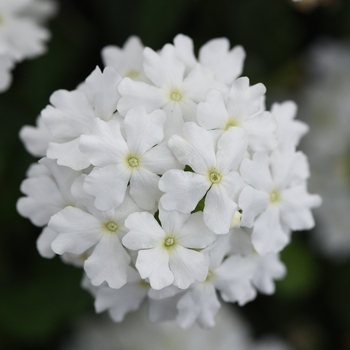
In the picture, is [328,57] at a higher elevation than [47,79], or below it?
higher

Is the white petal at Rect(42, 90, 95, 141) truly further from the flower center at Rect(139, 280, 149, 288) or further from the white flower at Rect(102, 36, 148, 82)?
the flower center at Rect(139, 280, 149, 288)

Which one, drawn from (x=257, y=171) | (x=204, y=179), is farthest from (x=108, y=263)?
(x=257, y=171)

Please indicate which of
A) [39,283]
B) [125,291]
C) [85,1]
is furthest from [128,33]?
[125,291]

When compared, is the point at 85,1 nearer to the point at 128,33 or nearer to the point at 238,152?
the point at 128,33

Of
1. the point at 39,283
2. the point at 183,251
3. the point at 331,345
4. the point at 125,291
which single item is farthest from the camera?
the point at 331,345

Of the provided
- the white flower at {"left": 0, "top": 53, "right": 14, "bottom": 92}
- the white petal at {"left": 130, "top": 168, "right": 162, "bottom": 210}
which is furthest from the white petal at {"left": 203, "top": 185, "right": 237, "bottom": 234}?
the white flower at {"left": 0, "top": 53, "right": 14, "bottom": 92}

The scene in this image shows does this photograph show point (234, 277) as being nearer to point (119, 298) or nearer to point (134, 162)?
point (119, 298)
